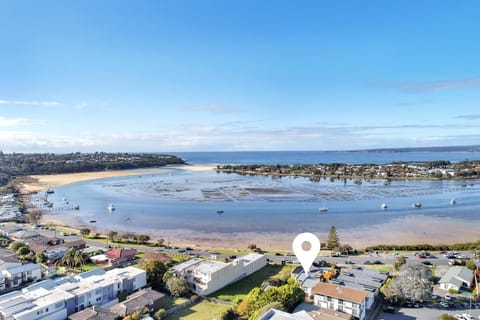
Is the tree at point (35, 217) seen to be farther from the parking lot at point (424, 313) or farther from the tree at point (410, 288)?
the parking lot at point (424, 313)

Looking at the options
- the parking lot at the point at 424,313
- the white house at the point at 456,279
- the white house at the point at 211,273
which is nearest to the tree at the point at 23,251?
the white house at the point at 211,273

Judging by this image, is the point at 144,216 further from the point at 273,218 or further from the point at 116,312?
the point at 116,312

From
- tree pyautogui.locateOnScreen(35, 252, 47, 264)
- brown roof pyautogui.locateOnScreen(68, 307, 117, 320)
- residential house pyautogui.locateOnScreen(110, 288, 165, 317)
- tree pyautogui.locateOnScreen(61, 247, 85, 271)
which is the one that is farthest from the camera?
tree pyautogui.locateOnScreen(35, 252, 47, 264)

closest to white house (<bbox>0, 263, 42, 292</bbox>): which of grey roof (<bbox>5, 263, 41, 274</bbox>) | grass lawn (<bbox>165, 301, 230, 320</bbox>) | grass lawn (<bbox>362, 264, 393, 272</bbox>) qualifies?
grey roof (<bbox>5, 263, 41, 274</bbox>)

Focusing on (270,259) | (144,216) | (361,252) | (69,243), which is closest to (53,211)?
(144,216)

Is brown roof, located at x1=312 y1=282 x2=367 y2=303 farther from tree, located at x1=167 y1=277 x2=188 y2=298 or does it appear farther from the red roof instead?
the red roof

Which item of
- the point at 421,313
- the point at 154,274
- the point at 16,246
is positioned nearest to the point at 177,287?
the point at 154,274
